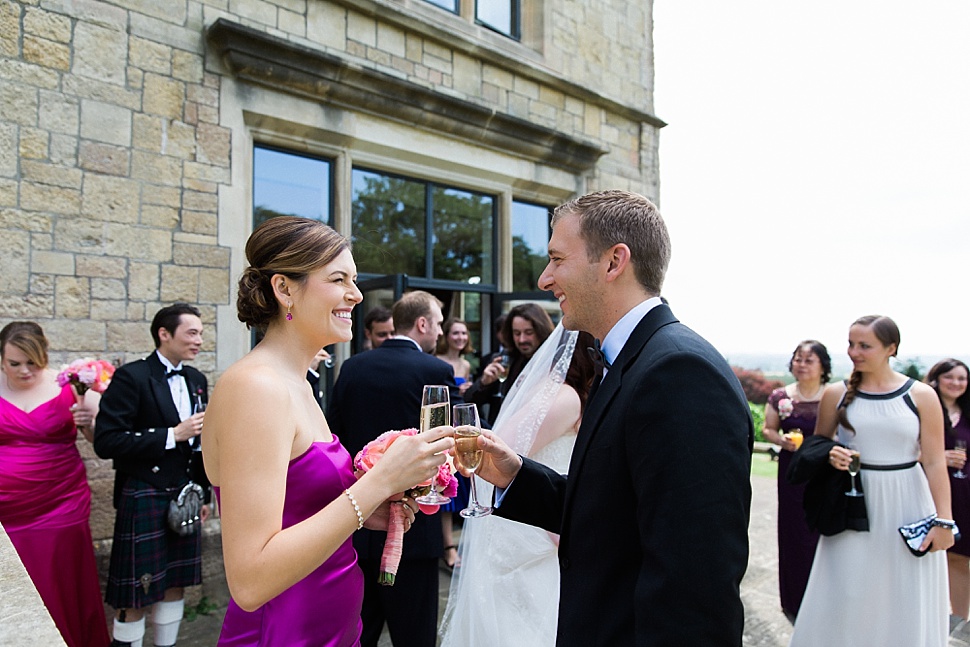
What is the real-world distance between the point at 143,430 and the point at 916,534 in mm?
4738

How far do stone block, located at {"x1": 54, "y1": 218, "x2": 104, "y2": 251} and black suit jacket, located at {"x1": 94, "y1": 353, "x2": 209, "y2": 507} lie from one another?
1236 millimetres

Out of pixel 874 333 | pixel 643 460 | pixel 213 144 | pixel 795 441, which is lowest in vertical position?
pixel 795 441

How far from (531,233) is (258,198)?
377cm

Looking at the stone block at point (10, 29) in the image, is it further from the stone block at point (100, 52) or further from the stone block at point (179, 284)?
the stone block at point (179, 284)

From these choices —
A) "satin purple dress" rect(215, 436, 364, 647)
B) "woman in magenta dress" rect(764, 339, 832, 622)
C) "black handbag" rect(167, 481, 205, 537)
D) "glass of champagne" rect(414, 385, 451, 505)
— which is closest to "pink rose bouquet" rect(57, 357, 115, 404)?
"black handbag" rect(167, 481, 205, 537)

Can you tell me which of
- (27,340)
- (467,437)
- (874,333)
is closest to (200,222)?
(27,340)

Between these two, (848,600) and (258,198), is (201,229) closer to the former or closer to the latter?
(258,198)

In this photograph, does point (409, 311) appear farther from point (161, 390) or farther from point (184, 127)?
point (184, 127)

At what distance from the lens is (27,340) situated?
384 cm

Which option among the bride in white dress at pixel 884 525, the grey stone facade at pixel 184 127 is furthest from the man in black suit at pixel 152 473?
the bride in white dress at pixel 884 525

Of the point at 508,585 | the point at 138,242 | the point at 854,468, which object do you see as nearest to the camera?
the point at 508,585

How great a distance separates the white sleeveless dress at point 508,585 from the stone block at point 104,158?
12.4 feet

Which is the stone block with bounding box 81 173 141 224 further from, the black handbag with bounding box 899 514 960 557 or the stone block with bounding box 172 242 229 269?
the black handbag with bounding box 899 514 960 557

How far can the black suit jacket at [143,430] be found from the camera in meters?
3.73
